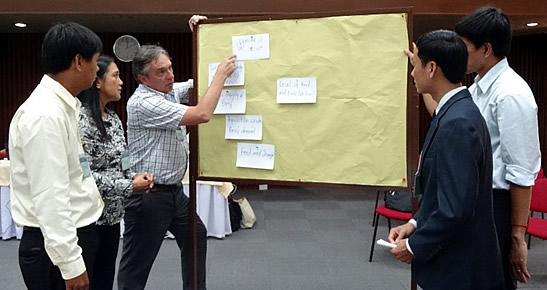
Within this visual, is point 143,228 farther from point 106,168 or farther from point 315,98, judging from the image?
point 315,98

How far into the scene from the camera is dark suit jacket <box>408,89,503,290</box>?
1316mm

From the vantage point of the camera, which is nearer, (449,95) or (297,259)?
(449,95)

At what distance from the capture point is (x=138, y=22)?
22.1 feet

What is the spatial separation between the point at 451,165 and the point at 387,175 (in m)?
0.76

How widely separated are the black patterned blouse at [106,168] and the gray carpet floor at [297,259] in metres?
1.20

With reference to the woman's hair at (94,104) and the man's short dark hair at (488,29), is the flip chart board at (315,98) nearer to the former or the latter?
the man's short dark hair at (488,29)

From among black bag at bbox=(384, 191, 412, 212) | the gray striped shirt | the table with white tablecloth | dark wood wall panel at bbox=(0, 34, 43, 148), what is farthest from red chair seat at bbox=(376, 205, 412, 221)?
dark wood wall panel at bbox=(0, 34, 43, 148)

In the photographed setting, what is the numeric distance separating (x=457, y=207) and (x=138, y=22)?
616cm

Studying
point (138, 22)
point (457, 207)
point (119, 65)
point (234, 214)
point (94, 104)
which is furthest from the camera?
point (119, 65)

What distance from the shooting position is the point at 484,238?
1.40m

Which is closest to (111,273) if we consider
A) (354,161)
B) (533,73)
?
(354,161)

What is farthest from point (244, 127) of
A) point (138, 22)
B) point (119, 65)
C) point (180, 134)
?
point (119, 65)

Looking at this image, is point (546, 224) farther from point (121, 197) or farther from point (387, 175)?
point (121, 197)

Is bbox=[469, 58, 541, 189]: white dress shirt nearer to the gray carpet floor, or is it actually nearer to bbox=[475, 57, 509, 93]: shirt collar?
bbox=[475, 57, 509, 93]: shirt collar
